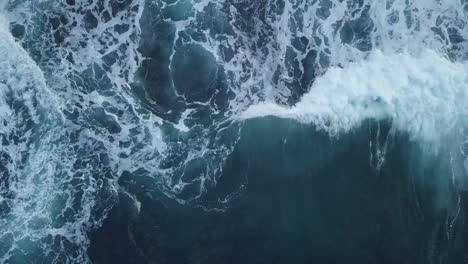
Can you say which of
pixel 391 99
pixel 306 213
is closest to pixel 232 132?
pixel 306 213

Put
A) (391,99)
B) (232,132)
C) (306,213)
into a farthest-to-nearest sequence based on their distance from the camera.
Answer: (391,99)
(232,132)
(306,213)

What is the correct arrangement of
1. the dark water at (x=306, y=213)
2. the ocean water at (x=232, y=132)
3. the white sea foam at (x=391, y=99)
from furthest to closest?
1. the white sea foam at (x=391, y=99)
2. the ocean water at (x=232, y=132)
3. the dark water at (x=306, y=213)

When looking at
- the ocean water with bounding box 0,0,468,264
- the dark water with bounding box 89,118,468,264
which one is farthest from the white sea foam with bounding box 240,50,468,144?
the dark water with bounding box 89,118,468,264

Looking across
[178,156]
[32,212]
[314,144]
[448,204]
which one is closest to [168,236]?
[178,156]

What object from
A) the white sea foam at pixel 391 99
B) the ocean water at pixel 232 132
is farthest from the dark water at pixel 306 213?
the white sea foam at pixel 391 99

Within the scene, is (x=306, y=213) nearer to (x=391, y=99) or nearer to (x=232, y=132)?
(x=232, y=132)

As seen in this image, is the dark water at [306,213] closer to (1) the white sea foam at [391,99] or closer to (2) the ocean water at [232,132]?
(2) the ocean water at [232,132]

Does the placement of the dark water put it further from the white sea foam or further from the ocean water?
the white sea foam
